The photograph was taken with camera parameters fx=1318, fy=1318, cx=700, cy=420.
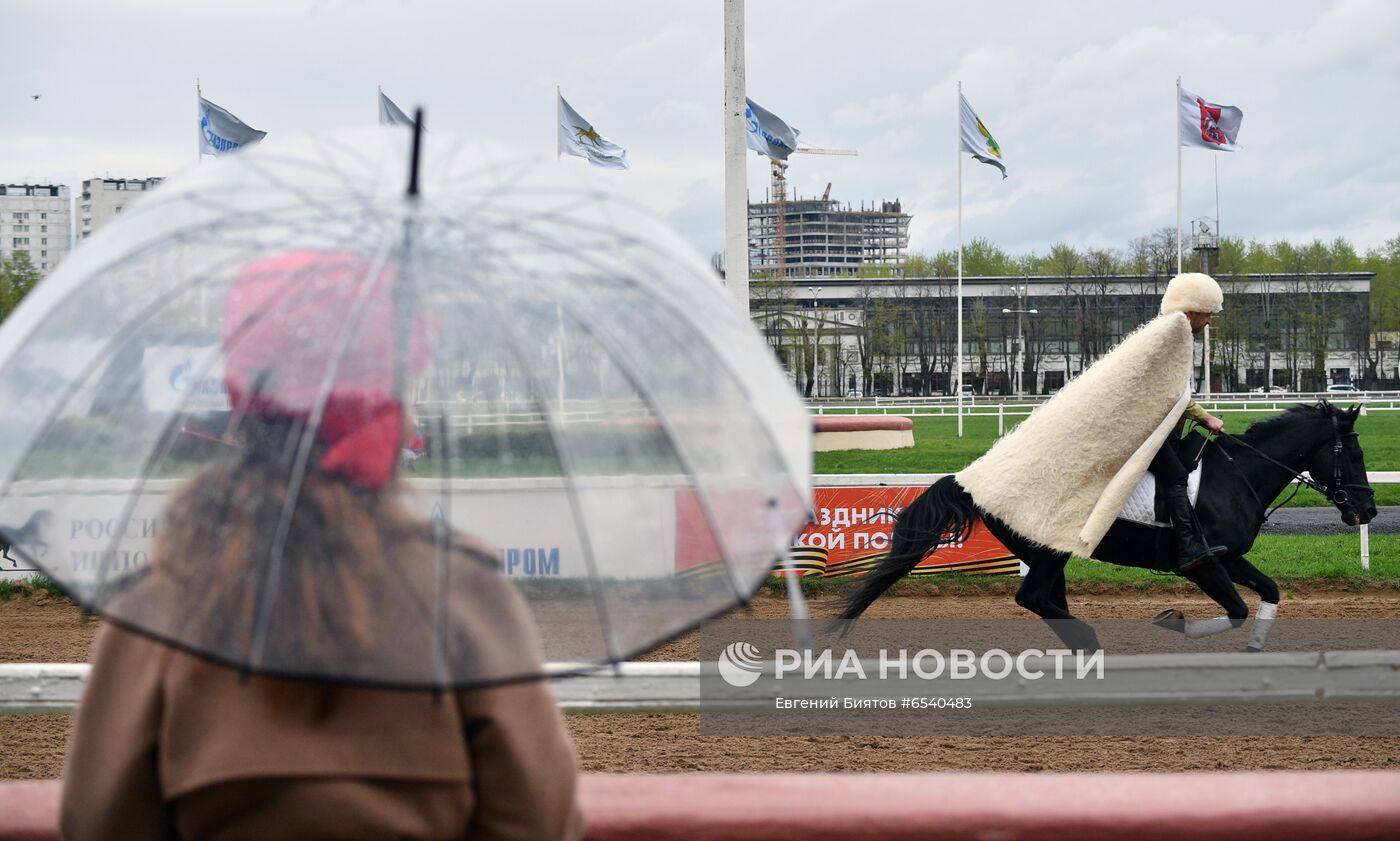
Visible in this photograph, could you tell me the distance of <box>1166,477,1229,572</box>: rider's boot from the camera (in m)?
8.09

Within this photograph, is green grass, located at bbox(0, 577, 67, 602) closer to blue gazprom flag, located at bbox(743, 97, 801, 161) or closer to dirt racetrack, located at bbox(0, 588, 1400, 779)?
dirt racetrack, located at bbox(0, 588, 1400, 779)

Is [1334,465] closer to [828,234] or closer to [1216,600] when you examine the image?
[1216,600]

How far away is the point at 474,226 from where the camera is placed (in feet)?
5.66

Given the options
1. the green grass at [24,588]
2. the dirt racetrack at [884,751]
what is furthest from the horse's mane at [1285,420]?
the green grass at [24,588]

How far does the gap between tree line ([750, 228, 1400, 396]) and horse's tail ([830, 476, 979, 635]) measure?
53.6 metres

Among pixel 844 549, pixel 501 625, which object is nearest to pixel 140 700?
pixel 501 625

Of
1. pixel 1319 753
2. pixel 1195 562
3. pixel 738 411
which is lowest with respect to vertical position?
pixel 1319 753

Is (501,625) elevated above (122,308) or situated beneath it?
situated beneath

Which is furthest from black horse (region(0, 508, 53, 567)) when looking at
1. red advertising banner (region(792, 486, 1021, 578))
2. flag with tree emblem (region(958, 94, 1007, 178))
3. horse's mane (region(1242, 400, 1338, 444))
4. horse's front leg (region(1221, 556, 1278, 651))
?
flag with tree emblem (region(958, 94, 1007, 178))

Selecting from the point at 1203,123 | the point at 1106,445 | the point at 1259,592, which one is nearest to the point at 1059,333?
the point at 1203,123

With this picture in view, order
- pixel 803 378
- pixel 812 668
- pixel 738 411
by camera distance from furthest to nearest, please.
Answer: pixel 803 378 → pixel 812 668 → pixel 738 411

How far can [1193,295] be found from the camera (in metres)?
8.12

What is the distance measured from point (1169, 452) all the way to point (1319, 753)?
227cm

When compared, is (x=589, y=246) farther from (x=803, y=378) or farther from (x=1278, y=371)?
(x=1278, y=371)
